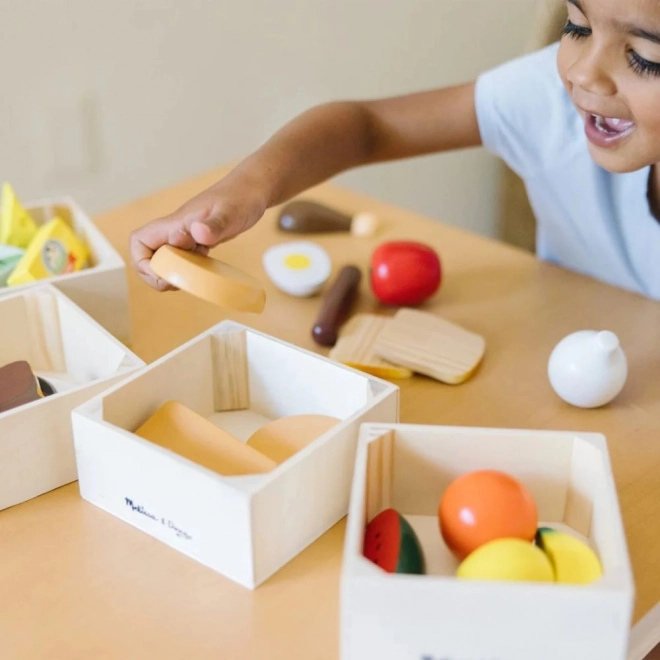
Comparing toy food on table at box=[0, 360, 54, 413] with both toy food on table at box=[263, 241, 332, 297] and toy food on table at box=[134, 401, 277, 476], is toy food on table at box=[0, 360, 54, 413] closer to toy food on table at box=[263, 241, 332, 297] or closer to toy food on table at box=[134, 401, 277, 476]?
toy food on table at box=[134, 401, 277, 476]

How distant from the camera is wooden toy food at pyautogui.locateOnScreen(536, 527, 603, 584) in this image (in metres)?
0.47

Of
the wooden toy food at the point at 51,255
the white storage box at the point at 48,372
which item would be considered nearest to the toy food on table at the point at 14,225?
the wooden toy food at the point at 51,255

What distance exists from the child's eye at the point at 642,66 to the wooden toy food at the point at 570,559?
0.37 metres

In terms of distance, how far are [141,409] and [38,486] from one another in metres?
0.08

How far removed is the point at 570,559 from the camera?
1.55 ft

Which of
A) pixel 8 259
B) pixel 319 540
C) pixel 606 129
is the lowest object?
pixel 319 540

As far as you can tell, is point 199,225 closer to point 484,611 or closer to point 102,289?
point 102,289

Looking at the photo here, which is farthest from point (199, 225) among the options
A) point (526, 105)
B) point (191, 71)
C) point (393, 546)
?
point (191, 71)

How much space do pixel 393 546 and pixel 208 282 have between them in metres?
0.22

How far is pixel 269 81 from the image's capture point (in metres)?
1.51

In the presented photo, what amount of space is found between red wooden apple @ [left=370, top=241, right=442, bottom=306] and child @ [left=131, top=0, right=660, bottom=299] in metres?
0.11

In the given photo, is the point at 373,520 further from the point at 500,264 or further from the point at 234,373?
the point at 500,264

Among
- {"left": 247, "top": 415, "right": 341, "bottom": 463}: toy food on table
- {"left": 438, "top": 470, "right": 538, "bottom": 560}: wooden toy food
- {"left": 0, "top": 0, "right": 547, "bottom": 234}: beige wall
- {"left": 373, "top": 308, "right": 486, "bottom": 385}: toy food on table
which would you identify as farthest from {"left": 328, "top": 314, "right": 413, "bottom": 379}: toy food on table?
{"left": 0, "top": 0, "right": 547, "bottom": 234}: beige wall

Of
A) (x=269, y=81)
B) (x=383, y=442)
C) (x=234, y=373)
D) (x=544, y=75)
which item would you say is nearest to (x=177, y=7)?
(x=269, y=81)
